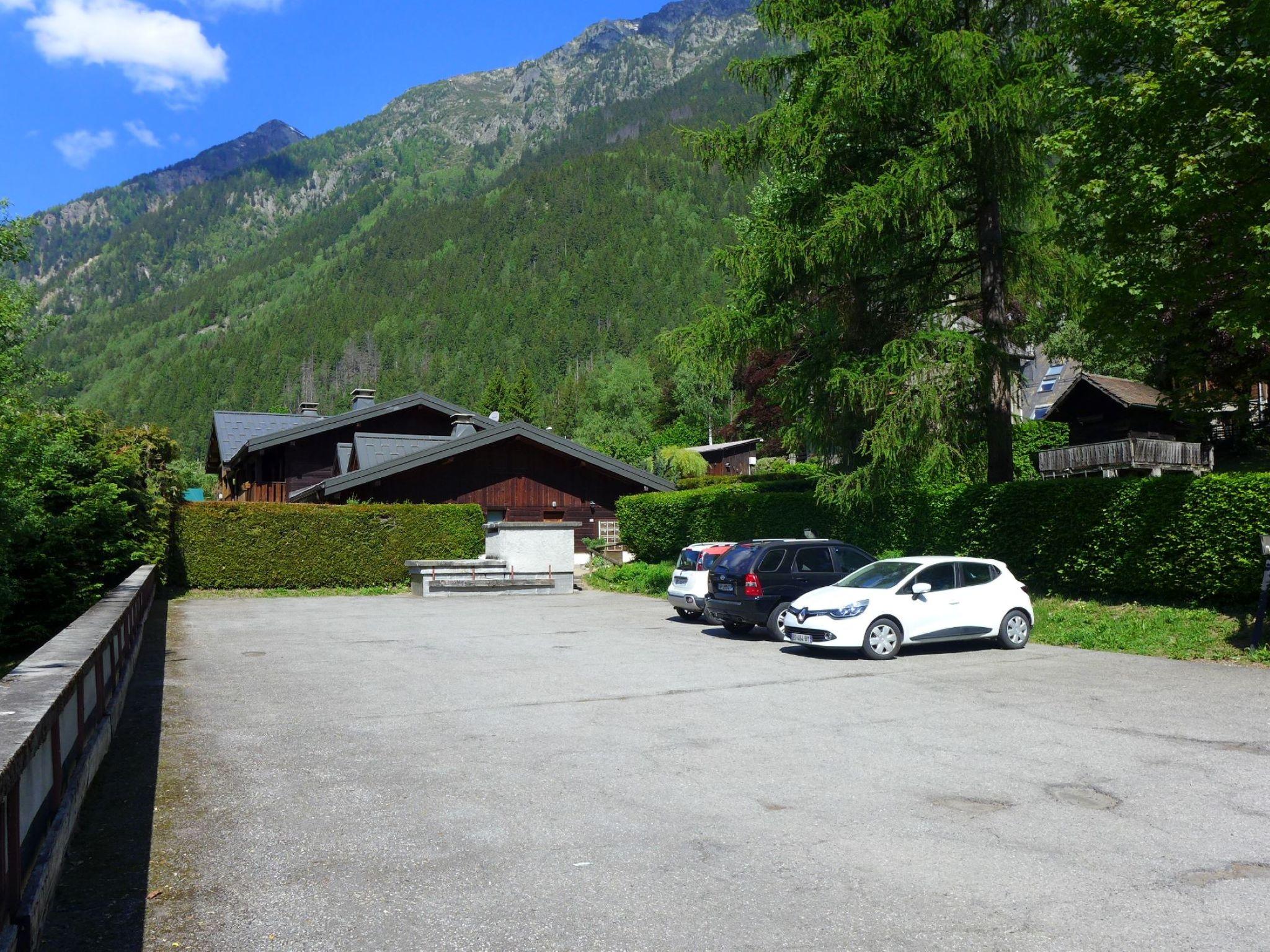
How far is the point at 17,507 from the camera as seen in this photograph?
15773 millimetres

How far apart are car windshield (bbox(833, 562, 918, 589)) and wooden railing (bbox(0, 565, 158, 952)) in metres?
10.5

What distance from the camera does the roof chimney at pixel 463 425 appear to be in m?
42.0

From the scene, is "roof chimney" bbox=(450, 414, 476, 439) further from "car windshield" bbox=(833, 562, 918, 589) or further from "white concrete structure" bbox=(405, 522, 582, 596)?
"car windshield" bbox=(833, 562, 918, 589)

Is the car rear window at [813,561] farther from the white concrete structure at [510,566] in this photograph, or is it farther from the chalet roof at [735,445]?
the chalet roof at [735,445]

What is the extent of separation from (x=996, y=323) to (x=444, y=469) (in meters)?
23.4

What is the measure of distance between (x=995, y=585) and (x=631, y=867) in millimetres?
11488

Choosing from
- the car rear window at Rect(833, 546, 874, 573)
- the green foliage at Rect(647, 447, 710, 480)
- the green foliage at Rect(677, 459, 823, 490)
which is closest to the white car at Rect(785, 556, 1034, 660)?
the car rear window at Rect(833, 546, 874, 573)

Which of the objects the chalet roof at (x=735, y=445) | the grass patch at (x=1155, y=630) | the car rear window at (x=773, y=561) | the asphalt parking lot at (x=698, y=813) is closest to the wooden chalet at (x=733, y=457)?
the chalet roof at (x=735, y=445)

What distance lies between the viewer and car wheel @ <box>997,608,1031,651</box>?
15258mm

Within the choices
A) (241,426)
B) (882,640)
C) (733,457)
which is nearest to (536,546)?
(882,640)

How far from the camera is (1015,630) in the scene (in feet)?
50.3

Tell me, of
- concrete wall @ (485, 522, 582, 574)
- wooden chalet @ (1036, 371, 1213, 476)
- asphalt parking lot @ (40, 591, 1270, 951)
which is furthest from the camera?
wooden chalet @ (1036, 371, 1213, 476)

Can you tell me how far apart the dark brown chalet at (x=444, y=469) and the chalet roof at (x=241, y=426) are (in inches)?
172

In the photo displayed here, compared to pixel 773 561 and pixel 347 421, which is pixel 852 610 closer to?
pixel 773 561
